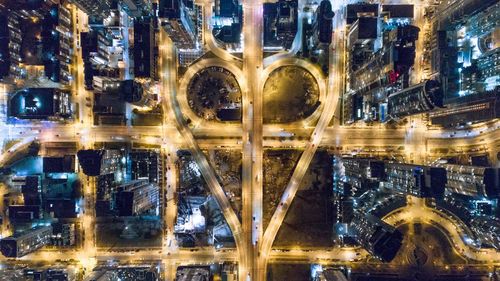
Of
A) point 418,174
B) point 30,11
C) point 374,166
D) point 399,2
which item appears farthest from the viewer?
point 399,2

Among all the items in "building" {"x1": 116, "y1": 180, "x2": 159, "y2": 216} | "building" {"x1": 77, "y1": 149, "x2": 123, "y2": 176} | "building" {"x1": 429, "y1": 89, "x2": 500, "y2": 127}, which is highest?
"building" {"x1": 429, "y1": 89, "x2": 500, "y2": 127}

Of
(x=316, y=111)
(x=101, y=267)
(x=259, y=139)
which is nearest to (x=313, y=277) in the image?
(x=259, y=139)

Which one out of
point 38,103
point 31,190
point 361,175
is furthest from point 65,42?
point 361,175

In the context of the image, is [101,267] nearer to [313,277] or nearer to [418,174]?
[313,277]

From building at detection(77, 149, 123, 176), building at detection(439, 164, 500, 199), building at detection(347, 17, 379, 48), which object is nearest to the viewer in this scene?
building at detection(439, 164, 500, 199)

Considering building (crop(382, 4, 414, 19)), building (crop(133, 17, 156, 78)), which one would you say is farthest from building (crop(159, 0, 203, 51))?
building (crop(382, 4, 414, 19))

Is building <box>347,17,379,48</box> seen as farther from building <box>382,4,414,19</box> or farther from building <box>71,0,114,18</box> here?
building <box>71,0,114,18</box>
